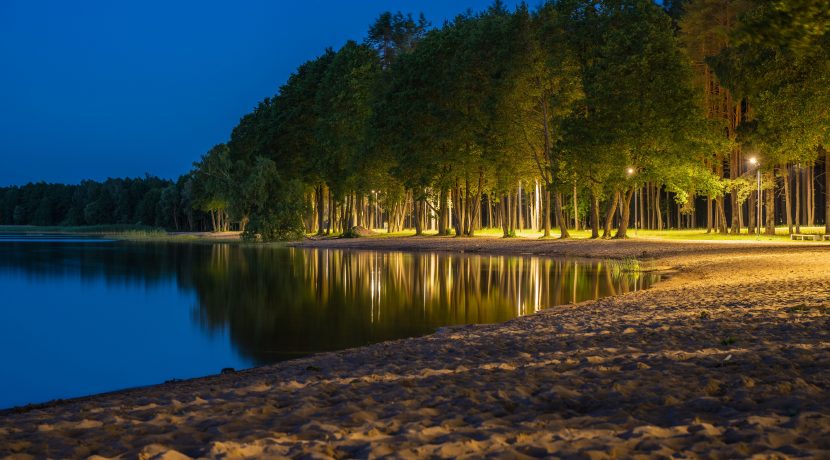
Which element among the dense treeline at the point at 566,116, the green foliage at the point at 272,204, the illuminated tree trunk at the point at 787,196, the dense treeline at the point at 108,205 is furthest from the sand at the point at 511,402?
the dense treeline at the point at 108,205

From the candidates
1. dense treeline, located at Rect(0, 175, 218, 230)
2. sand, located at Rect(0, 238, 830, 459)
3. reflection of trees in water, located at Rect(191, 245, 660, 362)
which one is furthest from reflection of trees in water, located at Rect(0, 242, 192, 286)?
dense treeline, located at Rect(0, 175, 218, 230)

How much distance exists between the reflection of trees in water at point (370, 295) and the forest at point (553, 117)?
486 inches

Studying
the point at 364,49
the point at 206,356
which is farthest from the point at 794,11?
the point at 364,49

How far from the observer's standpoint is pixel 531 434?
20.1ft

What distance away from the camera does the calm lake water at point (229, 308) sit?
14.3m

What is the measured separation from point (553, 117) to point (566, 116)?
2.85 feet

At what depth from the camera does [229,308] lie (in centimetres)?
2238

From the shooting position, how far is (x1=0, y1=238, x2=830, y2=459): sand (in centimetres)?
587

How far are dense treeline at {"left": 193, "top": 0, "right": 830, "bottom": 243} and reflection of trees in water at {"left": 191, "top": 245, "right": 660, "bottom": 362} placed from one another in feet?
40.0

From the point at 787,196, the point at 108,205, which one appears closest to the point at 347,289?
the point at 787,196

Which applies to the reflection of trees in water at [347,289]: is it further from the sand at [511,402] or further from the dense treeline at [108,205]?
the dense treeline at [108,205]

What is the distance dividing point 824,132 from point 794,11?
28015 millimetres

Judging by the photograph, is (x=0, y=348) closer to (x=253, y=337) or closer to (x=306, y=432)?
(x=253, y=337)

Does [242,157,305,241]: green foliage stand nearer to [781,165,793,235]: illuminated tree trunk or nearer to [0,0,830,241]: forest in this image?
[0,0,830,241]: forest
